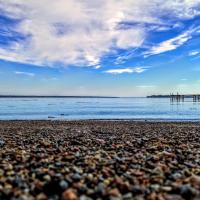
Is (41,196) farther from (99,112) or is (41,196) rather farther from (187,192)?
(99,112)

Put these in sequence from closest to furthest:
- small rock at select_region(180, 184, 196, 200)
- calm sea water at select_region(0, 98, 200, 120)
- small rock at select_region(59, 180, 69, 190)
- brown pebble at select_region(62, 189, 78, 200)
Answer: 1. brown pebble at select_region(62, 189, 78, 200)
2. small rock at select_region(180, 184, 196, 200)
3. small rock at select_region(59, 180, 69, 190)
4. calm sea water at select_region(0, 98, 200, 120)

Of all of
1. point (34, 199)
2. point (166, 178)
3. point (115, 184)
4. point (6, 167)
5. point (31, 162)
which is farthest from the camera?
point (31, 162)

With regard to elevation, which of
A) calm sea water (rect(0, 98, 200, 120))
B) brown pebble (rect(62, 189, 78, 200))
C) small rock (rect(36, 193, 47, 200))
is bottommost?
small rock (rect(36, 193, 47, 200))

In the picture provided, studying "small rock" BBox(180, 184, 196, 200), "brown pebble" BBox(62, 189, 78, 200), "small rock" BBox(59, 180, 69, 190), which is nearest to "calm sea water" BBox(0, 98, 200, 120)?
"small rock" BBox(180, 184, 196, 200)

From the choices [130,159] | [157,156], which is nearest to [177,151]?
[157,156]

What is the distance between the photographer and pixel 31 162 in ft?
23.3

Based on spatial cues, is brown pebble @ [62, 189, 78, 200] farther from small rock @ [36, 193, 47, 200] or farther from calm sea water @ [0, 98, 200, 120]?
calm sea water @ [0, 98, 200, 120]

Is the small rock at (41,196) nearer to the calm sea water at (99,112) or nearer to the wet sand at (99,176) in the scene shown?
the wet sand at (99,176)

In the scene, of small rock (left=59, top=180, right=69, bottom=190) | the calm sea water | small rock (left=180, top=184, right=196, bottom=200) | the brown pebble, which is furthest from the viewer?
the calm sea water

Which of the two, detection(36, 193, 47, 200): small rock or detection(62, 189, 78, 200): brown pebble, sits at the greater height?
detection(62, 189, 78, 200): brown pebble

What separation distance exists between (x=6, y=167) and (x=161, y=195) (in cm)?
324

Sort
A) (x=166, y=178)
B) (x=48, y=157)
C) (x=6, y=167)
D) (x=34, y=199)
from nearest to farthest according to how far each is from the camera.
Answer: (x=34, y=199) → (x=166, y=178) → (x=6, y=167) → (x=48, y=157)

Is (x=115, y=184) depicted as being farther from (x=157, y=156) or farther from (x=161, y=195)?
(x=157, y=156)

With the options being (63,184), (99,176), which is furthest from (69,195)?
(99,176)
